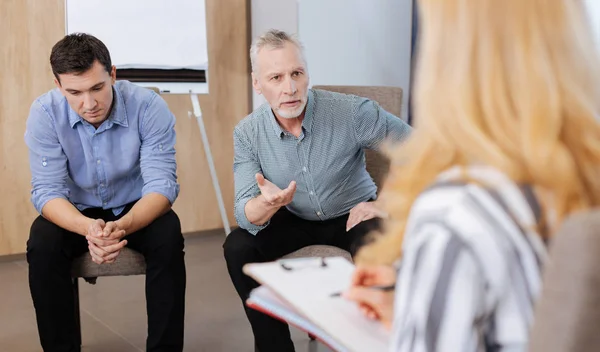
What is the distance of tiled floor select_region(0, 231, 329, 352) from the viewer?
2373 mm

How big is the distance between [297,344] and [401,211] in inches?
68.9

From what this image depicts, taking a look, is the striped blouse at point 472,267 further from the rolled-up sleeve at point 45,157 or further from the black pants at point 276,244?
the rolled-up sleeve at point 45,157

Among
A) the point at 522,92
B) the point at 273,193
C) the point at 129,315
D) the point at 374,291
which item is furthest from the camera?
the point at 129,315

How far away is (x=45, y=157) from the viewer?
2129mm

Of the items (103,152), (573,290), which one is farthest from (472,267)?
(103,152)

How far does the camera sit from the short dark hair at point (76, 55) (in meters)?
2.05

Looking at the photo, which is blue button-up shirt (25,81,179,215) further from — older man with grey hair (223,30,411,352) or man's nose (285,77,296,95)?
man's nose (285,77,296,95)

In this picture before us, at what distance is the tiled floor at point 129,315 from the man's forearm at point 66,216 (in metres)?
0.54

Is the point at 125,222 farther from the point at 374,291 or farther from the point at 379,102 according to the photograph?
the point at 374,291

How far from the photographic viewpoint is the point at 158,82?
3.74 meters

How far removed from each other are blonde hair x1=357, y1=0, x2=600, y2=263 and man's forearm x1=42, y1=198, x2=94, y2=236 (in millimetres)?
1556

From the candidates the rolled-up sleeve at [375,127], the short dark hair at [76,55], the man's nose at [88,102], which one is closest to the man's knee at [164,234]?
the man's nose at [88,102]

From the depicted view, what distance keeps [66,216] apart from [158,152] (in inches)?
13.9

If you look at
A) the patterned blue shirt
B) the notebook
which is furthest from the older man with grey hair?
the notebook
